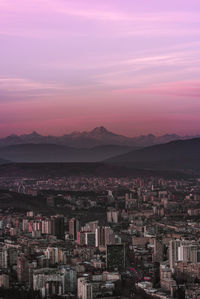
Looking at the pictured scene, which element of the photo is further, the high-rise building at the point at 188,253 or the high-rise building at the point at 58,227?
the high-rise building at the point at 58,227

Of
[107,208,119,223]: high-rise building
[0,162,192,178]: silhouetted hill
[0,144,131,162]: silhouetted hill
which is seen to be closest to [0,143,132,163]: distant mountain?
[0,144,131,162]: silhouetted hill

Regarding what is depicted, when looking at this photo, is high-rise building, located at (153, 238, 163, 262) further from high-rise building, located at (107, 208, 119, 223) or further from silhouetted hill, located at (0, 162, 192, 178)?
silhouetted hill, located at (0, 162, 192, 178)

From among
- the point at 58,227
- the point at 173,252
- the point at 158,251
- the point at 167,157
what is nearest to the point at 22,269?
the point at 173,252

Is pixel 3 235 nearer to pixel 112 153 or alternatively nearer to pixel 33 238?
pixel 33 238

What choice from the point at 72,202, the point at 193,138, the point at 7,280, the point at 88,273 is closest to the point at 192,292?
the point at 88,273

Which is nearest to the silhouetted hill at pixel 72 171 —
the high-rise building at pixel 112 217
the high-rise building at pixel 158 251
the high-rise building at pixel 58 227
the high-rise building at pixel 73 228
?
the high-rise building at pixel 112 217

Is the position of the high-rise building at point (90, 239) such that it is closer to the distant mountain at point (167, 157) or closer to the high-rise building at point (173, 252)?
the high-rise building at point (173, 252)
